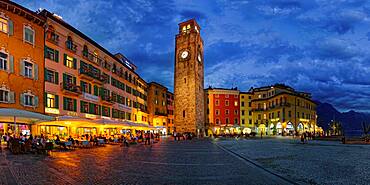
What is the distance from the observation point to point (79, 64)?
3903 centimetres

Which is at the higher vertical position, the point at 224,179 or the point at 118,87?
the point at 118,87

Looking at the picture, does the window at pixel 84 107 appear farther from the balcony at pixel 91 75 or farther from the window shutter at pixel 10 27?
the window shutter at pixel 10 27

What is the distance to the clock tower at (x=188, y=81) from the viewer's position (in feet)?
231

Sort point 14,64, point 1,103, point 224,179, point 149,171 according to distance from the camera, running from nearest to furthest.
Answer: point 224,179 → point 149,171 → point 1,103 → point 14,64

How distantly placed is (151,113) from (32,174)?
6780 centimetres

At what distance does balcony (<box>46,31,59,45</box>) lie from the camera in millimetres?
32500

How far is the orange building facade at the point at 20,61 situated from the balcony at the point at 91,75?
7727 millimetres

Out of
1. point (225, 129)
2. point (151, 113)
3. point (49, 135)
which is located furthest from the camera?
point (225, 129)

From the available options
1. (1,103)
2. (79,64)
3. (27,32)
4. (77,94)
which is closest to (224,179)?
(1,103)

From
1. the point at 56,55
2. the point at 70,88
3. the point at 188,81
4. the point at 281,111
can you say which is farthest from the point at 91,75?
the point at 281,111

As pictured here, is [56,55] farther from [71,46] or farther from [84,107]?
[84,107]

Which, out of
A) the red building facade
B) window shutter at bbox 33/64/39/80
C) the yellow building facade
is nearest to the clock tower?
the red building facade

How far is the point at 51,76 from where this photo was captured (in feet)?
108

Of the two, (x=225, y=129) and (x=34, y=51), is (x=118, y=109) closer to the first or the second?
(x=34, y=51)
